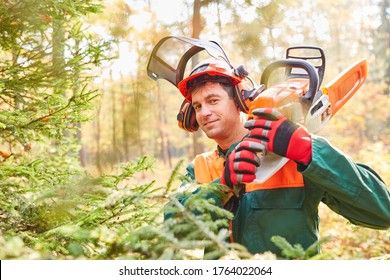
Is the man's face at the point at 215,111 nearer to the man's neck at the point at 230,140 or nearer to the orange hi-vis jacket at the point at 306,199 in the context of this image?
the man's neck at the point at 230,140

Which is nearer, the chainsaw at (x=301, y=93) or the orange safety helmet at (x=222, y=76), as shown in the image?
the chainsaw at (x=301, y=93)

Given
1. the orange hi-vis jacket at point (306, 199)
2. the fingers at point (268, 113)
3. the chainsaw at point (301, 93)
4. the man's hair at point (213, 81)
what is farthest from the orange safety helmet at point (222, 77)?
the fingers at point (268, 113)

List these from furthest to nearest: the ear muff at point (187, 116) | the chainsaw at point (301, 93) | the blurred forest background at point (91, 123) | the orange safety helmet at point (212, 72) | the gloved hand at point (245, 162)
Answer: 1. the ear muff at point (187, 116)
2. the orange safety helmet at point (212, 72)
3. the chainsaw at point (301, 93)
4. the gloved hand at point (245, 162)
5. the blurred forest background at point (91, 123)

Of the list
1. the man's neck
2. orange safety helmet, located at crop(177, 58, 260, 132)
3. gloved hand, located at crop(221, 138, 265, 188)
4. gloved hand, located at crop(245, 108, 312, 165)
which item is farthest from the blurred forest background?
orange safety helmet, located at crop(177, 58, 260, 132)

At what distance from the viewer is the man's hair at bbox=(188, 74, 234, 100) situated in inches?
77.7

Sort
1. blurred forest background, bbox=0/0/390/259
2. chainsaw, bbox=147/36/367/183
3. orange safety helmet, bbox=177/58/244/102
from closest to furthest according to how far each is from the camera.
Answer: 1. blurred forest background, bbox=0/0/390/259
2. chainsaw, bbox=147/36/367/183
3. orange safety helmet, bbox=177/58/244/102

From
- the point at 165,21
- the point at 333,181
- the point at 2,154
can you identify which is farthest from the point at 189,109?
the point at 165,21

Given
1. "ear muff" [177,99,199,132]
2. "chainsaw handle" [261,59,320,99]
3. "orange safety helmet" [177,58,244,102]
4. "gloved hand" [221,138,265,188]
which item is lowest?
"gloved hand" [221,138,265,188]

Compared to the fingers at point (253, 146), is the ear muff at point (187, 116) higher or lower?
higher

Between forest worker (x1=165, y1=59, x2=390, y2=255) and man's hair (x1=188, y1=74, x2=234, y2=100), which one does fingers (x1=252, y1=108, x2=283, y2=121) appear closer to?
forest worker (x1=165, y1=59, x2=390, y2=255)

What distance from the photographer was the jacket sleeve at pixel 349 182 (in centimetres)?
132

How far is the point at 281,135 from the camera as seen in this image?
1.29 m

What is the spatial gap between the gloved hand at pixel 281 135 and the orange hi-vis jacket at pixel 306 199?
1.8 inches
